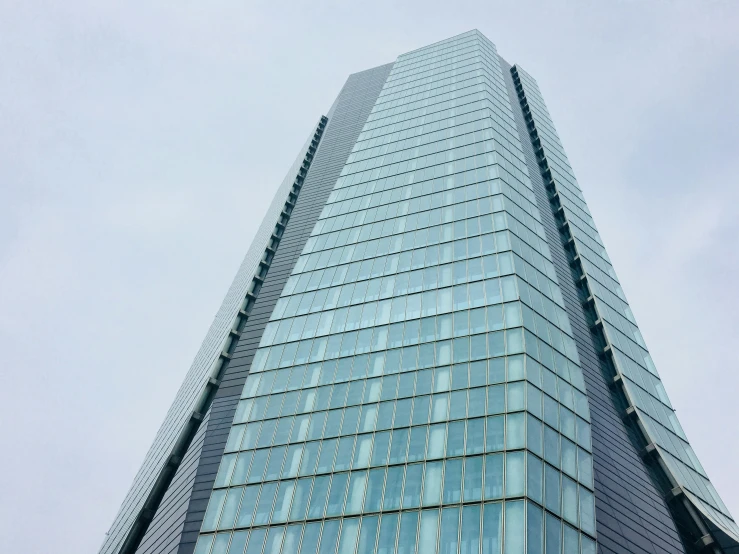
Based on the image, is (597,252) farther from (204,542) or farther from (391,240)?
(204,542)

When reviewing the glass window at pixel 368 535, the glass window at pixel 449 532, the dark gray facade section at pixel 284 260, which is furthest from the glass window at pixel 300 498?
the glass window at pixel 449 532

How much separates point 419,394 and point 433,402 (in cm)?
125

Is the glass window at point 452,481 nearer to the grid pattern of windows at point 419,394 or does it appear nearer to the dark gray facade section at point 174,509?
the grid pattern of windows at point 419,394

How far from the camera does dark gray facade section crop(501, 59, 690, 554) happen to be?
3519 cm

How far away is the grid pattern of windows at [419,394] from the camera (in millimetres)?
32656

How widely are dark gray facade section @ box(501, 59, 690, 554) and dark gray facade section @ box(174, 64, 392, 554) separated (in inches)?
877

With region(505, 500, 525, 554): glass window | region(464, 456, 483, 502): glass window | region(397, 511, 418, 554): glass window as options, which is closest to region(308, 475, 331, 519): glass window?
region(397, 511, 418, 554): glass window

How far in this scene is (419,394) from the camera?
39.9 metres

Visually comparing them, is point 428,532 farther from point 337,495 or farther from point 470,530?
point 337,495

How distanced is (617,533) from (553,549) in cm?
678

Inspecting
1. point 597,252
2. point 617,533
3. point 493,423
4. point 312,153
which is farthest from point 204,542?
point 312,153

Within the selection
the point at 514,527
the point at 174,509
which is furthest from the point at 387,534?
the point at 174,509

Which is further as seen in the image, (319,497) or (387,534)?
(319,497)

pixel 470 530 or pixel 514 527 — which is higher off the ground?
pixel 514 527
